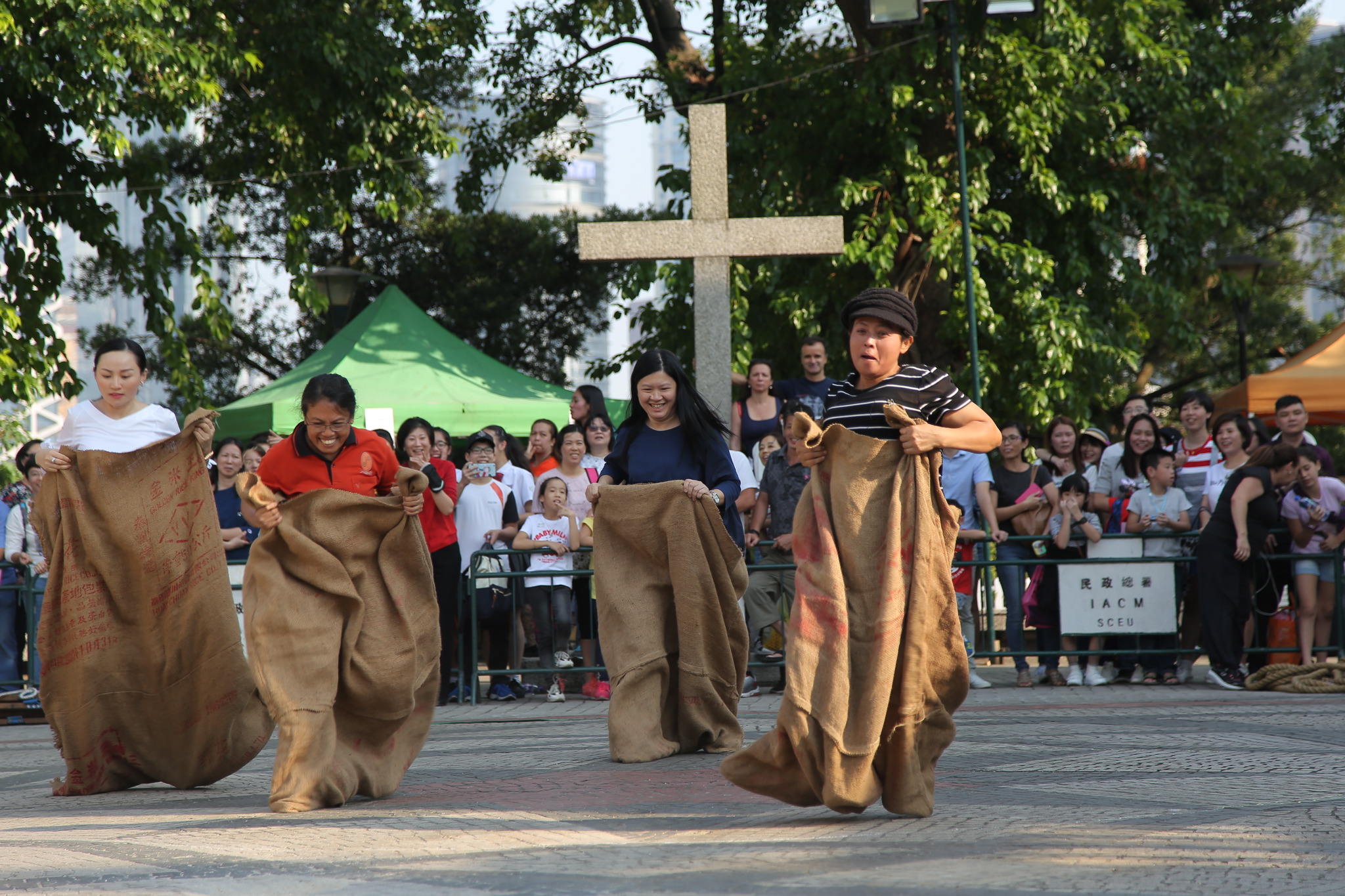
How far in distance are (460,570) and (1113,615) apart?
16.7 feet

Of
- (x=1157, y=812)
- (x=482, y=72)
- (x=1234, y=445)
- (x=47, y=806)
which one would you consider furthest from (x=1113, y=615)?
(x=482, y=72)

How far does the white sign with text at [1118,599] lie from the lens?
35.8ft

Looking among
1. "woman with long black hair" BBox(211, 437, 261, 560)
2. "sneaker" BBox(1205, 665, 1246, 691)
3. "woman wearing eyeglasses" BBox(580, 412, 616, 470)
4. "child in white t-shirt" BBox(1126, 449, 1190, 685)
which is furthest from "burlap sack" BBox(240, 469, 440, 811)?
"child in white t-shirt" BBox(1126, 449, 1190, 685)

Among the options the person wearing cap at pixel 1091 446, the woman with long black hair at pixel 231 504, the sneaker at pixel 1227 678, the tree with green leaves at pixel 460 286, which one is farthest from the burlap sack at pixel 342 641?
the tree with green leaves at pixel 460 286

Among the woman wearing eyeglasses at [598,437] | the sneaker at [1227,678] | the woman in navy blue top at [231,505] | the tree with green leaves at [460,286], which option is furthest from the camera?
the tree with green leaves at [460,286]

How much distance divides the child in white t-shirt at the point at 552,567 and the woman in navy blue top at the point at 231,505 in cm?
224

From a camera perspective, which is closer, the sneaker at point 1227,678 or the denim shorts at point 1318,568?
the sneaker at point 1227,678

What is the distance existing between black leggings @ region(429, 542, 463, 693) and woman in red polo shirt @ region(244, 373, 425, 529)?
180 inches

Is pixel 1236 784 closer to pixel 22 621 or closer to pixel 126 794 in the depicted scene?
pixel 126 794

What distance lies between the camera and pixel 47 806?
20.2 feet

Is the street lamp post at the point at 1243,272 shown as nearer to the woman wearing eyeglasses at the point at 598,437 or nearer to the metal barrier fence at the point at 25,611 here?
the woman wearing eyeglasses at the point at 598,437

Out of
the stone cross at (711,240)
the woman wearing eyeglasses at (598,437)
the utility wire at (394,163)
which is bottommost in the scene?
the woman wearing eyeglasses at (598,437)

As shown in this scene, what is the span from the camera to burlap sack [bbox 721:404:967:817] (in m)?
4.89

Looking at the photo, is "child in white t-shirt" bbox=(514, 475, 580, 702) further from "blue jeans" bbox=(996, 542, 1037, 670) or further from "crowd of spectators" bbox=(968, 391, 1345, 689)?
"blue jeans" bbox=(996, 542, 1037, 670)
